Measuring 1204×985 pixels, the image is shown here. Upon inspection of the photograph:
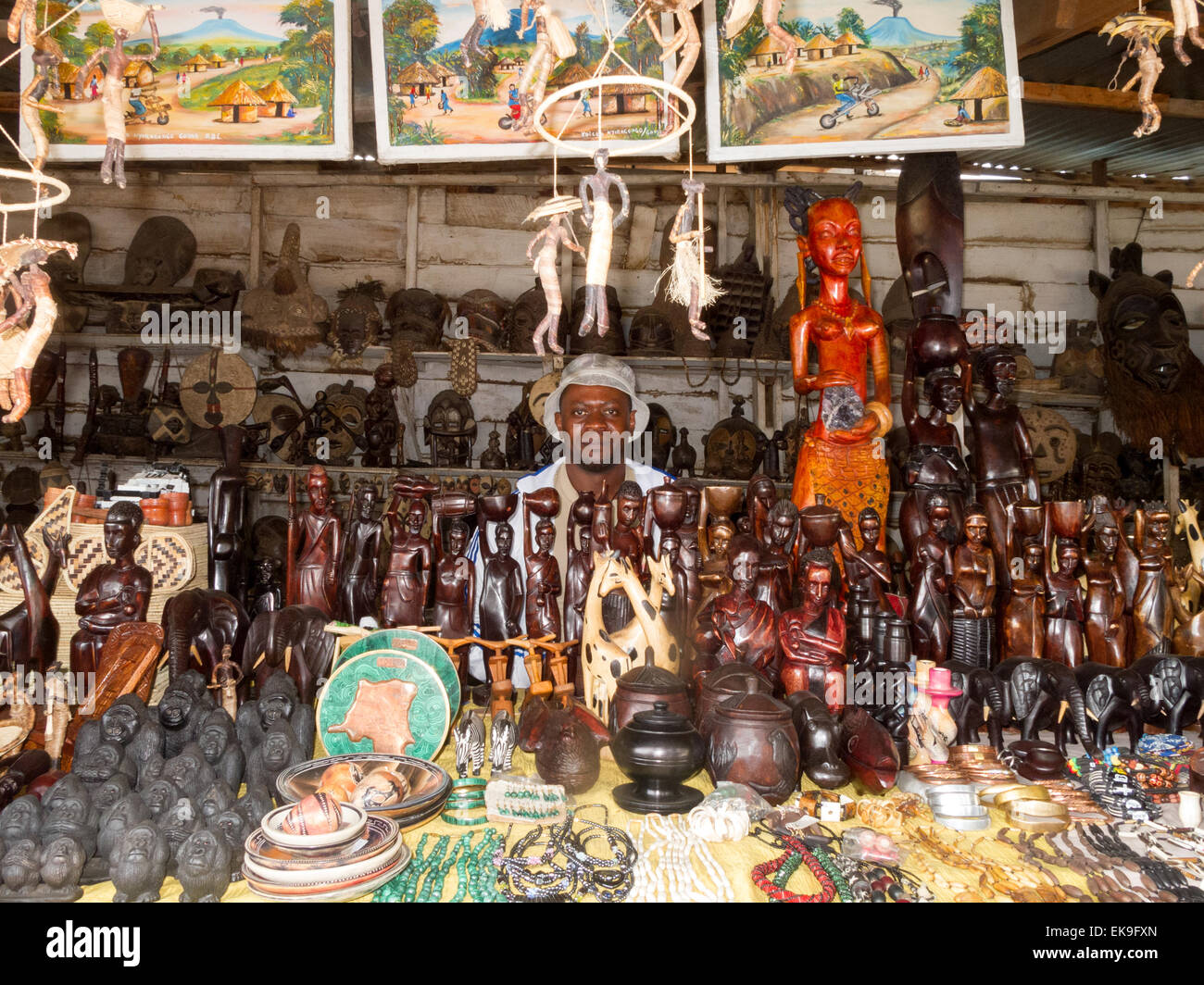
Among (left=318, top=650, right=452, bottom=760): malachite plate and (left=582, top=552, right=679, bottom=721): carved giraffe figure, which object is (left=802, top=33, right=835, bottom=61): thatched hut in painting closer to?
(left=582, top=552, right=679, bottom=721): carved giraffe figure

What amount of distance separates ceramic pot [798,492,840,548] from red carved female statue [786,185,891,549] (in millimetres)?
577

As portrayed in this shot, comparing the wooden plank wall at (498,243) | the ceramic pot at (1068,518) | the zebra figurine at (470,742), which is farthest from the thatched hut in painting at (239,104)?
the wooden plank wall at (498,243)

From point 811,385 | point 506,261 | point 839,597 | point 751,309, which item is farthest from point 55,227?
point 839,597

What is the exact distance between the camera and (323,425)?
6309mm

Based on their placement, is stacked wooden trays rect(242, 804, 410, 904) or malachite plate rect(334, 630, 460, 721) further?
malachite plate rect(334, 630, 460, 721)

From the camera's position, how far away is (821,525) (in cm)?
320

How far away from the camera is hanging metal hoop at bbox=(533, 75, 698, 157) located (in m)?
1.89

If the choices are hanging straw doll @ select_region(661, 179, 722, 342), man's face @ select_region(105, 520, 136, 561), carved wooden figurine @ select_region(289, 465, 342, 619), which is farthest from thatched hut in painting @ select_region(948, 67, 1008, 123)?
man's face @ select_region(105, 520, 136, 561)

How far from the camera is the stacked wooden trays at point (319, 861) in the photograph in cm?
192

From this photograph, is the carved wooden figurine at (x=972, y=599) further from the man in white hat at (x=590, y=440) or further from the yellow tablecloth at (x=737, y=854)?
the man in white hat at (x=590, y=440)

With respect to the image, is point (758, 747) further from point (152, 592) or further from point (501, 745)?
point (152, 592)

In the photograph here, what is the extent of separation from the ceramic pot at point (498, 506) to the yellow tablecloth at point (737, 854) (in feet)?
3.46

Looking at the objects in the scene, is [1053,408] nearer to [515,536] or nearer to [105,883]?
[515,536]

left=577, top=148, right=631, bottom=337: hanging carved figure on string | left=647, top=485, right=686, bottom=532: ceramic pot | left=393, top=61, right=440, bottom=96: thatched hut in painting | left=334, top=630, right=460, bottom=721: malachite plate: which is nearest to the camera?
left=577, top=148, right=631, bottom=337: hanging carved figure on string
